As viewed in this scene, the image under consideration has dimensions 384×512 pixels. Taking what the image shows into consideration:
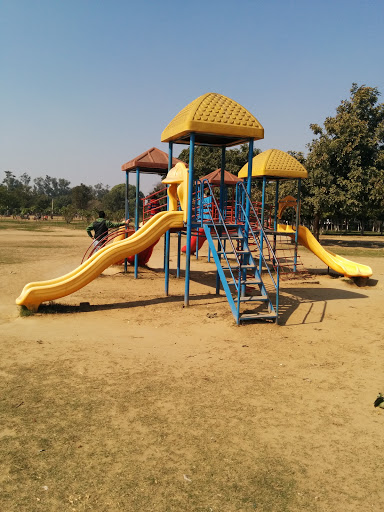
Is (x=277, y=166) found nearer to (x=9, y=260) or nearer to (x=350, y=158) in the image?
(x=9, y=260)

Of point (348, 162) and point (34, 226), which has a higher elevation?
point (348, 162)

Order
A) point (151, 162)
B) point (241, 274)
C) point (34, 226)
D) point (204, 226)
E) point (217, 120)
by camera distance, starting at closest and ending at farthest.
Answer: point (241, 274) → point (217, 120) → point (204, 226) → point (151, 162) → point (34, 226)

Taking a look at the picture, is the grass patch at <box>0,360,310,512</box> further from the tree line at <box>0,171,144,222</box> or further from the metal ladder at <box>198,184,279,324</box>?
the tree line at <box>0,171,144,222</box>

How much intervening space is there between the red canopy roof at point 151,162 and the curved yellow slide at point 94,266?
13.4 ft

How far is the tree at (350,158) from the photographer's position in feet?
84.4

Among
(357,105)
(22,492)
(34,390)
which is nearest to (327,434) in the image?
(22,492)

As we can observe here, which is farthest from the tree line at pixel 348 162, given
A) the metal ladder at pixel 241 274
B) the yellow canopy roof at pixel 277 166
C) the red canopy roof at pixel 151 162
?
the metal ladder at pixel 241 274

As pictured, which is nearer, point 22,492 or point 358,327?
point 22,492

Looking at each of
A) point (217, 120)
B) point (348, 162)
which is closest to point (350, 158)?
point (348, 162)

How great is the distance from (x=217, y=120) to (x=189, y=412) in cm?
653

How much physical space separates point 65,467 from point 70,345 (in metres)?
3.36

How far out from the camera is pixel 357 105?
27.6 meters

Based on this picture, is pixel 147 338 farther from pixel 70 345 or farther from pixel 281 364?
pixel 281 364

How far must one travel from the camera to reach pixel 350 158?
2652 centimetres
